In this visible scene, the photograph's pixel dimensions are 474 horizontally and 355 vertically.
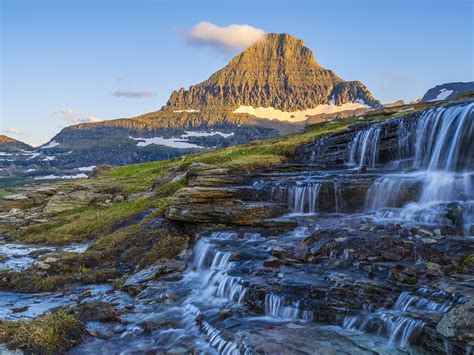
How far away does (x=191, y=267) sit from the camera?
19.7m

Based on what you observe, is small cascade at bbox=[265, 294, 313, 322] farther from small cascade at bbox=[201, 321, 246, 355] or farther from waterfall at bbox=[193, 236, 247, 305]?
small cascade at bbox=[201, 321, 246, 355]

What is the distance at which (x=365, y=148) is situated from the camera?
33500mm

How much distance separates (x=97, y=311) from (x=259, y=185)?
14.6 metres

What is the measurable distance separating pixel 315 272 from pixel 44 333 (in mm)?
9082

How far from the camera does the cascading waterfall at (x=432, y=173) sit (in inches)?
754

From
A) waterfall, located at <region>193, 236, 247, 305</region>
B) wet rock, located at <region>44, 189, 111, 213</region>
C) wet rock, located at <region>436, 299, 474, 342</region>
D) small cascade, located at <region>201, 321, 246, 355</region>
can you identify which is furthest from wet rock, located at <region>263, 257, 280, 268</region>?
wet rock, located at <region>44, 189, 111, 213</region>

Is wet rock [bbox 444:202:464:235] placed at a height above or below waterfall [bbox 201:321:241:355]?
above

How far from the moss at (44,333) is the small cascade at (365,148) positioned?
25222 mm

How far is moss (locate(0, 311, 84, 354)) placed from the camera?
11.9 metres

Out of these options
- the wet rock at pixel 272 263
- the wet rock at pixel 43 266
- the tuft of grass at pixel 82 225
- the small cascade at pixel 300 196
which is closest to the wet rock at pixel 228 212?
the small cascade at pixel 300 196

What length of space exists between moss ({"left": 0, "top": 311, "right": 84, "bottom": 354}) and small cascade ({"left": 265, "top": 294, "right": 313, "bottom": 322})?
6133 millimetres

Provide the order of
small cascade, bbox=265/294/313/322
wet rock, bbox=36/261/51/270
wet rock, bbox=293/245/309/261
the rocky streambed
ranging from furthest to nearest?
wet rock, bbox=36/261/51/270 < wet rock, bbox=293/245/309/261 < small cascade, bbox=265/294/313/322 < the rocky streambed

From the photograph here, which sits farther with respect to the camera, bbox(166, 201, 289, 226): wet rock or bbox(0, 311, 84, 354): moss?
bbox(166, 201, 289, 226): wet rock

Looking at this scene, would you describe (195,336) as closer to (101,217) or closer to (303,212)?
(303,212)
